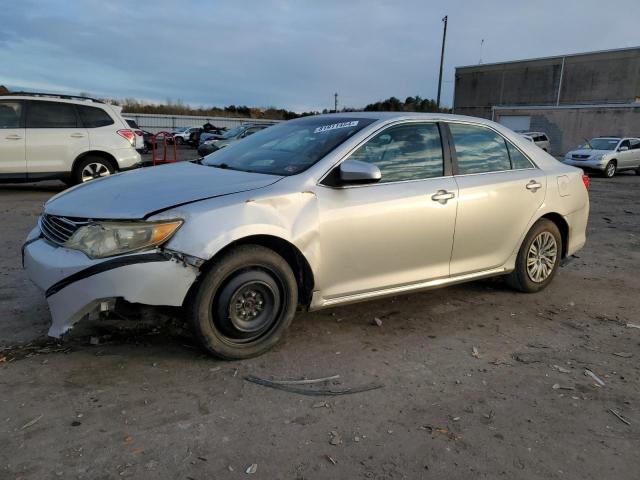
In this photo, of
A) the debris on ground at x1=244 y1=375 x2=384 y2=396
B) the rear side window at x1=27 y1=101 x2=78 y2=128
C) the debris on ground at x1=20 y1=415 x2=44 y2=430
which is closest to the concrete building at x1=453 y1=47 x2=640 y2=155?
the rear side window at x1=27 y1=101 x2=78 y2=128

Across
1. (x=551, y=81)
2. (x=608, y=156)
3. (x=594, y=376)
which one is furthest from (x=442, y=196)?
(x=551, y=81)

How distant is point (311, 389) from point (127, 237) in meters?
1.40

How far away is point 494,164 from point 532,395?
2189mm

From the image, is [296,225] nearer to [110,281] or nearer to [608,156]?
[110,281]

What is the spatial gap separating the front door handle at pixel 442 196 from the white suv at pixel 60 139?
7677mm

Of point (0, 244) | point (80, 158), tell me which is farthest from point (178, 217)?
point (80, 158)

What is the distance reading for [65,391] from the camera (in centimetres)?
297

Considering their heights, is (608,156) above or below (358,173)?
above

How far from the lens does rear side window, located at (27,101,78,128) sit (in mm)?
9633

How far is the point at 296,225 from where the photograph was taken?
11.3 ft

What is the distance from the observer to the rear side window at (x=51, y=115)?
31.6ft

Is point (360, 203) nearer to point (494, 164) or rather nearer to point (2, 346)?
point (494, 164)

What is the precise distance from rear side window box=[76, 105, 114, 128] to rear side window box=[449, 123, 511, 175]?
8030mm

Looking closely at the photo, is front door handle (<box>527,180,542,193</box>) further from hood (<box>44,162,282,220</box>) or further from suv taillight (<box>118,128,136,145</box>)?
suv taillight (<box>118,128,136,145</box>)
